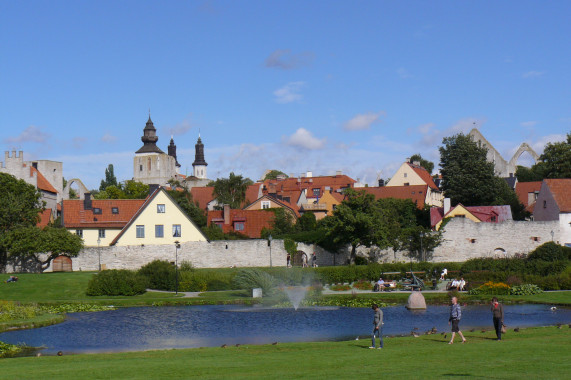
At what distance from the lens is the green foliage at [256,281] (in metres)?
43.8

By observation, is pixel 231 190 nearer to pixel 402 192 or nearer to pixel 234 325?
pixel 402 192

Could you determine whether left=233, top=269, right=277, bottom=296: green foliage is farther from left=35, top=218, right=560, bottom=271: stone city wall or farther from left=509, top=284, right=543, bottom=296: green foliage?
left=35, top=218, right=560, bottom=271: stone city wall

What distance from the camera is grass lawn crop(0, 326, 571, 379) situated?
600 inches

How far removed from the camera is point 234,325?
30406 millimetres

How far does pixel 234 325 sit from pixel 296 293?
12.6 m

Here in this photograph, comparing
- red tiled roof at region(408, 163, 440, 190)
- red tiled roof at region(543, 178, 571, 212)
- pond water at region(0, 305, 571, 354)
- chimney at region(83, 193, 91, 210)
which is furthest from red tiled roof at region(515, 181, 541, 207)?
pond water at region(0, 305, 571, 354)

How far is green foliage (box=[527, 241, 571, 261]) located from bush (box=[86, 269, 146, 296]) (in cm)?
2877

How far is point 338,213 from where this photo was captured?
2299 inches

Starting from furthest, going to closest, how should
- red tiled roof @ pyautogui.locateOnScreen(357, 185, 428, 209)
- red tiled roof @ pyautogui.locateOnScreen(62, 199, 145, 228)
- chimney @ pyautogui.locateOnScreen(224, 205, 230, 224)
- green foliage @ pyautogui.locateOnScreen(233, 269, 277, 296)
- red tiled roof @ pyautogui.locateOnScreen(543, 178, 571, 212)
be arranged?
red tiled roof @ pyautogui.locateOnScreen(357, 185, 428, 209) → chimney @ pyautogui.locateOnScreen(224, 205, 230, 224) → red tiled roof @ pyautogui.locateOnScreen(62, 199, 145, 228) → red tiled roof @ pyautogui.locateOnScreen(543, 178, 571, 212) → green foliage @ pyautogui.locateOnScreen(233, 269, 277, 296)

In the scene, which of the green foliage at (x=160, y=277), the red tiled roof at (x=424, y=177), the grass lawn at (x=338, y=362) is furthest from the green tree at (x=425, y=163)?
the grass lawn at (x=338, y=362)

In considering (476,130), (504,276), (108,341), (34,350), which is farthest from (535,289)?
(476,130)

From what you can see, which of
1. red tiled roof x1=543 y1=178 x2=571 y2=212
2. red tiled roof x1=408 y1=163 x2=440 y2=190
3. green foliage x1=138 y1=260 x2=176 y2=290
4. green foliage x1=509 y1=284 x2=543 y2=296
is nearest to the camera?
green foliage x1=509 y1=284 x2=543 y2=296

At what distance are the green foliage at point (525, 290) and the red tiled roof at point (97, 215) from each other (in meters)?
39.5

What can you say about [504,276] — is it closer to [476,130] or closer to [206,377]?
[206,377]
